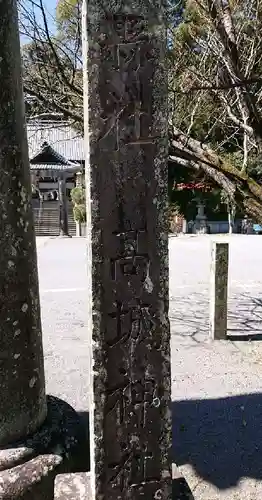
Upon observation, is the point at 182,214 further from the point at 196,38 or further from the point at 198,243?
the point at 196,38

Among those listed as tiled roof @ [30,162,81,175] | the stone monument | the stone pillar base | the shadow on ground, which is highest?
tiled roof @ [30,162,81,175]

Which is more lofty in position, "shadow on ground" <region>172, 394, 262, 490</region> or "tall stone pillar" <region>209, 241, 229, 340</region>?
"tall stone pillar" <region>209, 241, 229, 340</region>

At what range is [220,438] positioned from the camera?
3.54 metres

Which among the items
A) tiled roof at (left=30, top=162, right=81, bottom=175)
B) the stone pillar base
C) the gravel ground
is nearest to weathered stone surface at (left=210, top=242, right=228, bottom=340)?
the gravel ground

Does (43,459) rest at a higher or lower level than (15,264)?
lower

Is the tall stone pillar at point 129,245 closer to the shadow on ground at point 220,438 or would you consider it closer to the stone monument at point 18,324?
the stone monument at point 18,324

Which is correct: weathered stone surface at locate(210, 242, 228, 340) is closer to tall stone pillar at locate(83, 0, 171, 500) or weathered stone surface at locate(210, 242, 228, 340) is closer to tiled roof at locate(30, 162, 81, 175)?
tall stone pillar at locate(83, 0, 171, 500)

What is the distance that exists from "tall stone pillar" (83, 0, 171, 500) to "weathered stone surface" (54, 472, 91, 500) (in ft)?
0.46

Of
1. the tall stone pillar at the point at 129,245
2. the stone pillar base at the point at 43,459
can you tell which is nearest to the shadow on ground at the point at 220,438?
the stone pillar base at the point at 43,459

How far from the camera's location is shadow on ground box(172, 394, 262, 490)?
3.12m

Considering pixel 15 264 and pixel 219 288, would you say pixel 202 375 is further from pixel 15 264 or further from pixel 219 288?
pixel 15 264

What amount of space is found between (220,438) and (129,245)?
245 cm

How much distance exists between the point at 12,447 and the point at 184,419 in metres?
1.92

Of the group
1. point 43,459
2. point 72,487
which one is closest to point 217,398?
point 43,459
